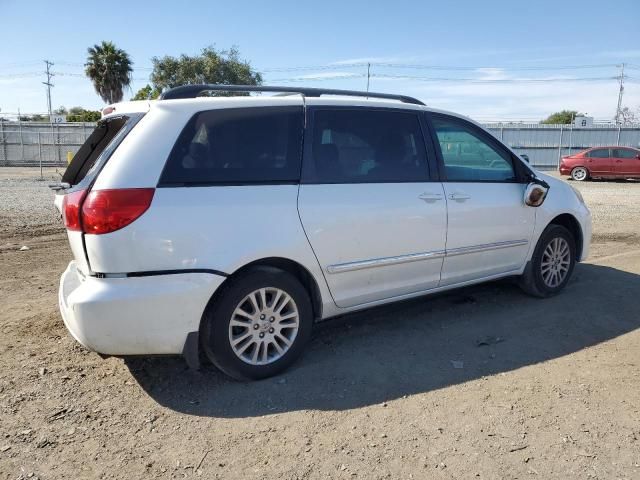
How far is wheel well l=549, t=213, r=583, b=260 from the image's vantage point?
521 cm

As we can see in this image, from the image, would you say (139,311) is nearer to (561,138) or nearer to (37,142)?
(37,142)

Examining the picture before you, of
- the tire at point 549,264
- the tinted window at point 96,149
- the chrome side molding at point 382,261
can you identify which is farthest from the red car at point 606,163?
the tinted window at point 96,149

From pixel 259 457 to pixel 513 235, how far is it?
3.10m

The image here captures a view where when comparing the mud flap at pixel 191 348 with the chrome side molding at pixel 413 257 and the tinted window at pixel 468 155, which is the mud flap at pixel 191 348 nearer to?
the chrome side molding at pixel 413 257

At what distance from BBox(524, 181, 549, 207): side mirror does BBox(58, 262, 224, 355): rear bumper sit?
2988 millimetres

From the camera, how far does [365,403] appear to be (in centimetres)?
320

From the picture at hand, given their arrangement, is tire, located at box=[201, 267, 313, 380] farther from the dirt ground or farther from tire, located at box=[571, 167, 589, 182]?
tire, located at box=[571, 167, 589, 182]

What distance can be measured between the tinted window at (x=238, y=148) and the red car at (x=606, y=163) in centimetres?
2094

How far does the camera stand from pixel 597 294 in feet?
17.2

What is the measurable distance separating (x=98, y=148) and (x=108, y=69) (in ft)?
140

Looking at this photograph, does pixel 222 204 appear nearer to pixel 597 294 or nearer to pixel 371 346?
pixel 371 346

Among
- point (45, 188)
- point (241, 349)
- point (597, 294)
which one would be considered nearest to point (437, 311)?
point (597, 294)

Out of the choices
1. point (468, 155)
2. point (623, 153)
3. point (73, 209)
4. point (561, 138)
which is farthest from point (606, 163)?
point (73, 209)

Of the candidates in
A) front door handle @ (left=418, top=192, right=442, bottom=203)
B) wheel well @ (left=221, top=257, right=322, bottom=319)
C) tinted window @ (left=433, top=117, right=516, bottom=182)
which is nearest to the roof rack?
tinted window @ (left=433, top=117, right=516, bottom=182)
